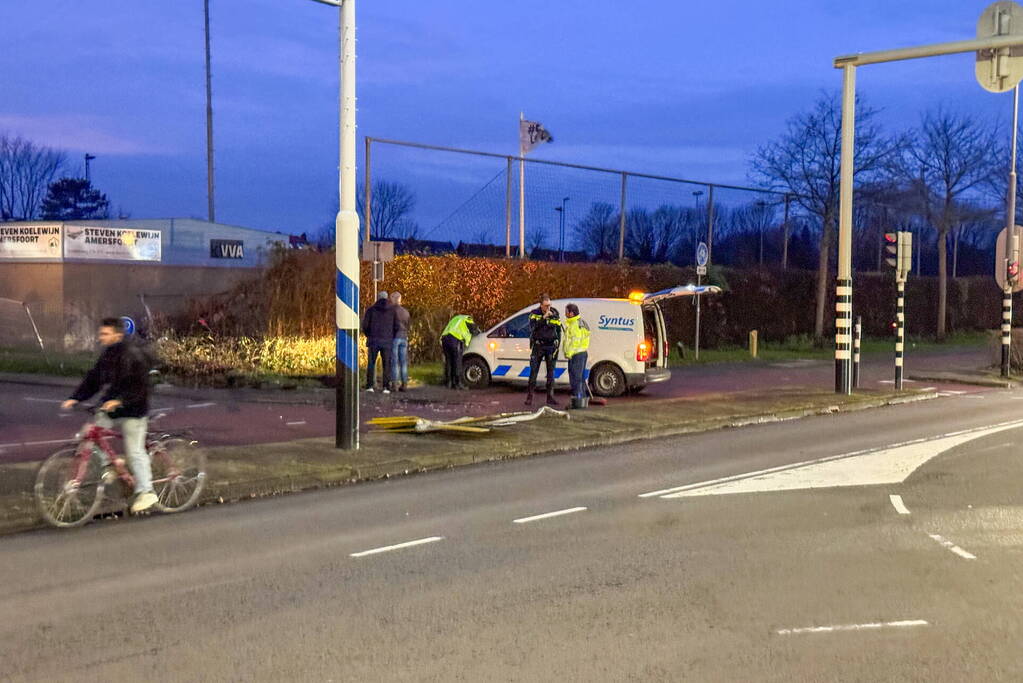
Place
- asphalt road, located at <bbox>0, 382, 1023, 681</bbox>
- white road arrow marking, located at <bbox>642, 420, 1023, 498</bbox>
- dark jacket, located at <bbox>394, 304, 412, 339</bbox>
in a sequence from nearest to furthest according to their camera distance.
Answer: asphalt road, located at <bbox>0, 382, 1023, 681</bbox> → white road arrow marking, located at <bbox>642, 420, 1023, 498</bbox> → dark jacket, located at <bbox>394, 304, 412, 339</bbox>

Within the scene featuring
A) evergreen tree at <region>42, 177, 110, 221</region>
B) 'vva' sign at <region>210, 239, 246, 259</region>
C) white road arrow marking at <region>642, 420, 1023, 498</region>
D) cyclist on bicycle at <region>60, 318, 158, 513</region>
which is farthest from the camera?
evergreen tree at <region>42, 177, 110, 221</region>

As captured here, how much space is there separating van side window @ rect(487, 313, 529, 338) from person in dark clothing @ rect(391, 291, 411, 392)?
172 centimetres

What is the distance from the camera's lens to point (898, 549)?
25.6 ft

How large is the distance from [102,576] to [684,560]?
12.3 ft

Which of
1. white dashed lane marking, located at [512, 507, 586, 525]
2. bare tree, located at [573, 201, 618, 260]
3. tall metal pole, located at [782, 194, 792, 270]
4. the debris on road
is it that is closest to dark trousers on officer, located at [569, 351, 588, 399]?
the debris on road

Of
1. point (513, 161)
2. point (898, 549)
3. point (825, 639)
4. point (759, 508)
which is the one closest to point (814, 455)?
point (759, 508)

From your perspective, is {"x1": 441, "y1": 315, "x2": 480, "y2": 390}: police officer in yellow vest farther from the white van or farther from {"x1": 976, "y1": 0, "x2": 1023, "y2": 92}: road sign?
{"x1": 976, "y1": 0, "x2": 1023, "y2": 92}: road sign

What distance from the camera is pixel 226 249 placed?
127 feet

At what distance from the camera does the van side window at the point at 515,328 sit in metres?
20.1

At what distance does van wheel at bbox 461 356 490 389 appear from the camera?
20.4 m

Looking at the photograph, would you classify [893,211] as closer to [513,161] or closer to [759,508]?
[513,161]

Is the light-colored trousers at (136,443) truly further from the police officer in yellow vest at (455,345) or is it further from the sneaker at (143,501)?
the police officer in yellow vest at (455,345)

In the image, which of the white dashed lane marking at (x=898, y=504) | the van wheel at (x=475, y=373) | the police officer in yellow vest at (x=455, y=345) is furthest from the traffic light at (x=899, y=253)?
the white dashed lane marking at (x=898, y=504)

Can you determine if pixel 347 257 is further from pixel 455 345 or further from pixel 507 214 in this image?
pixel 507 214
